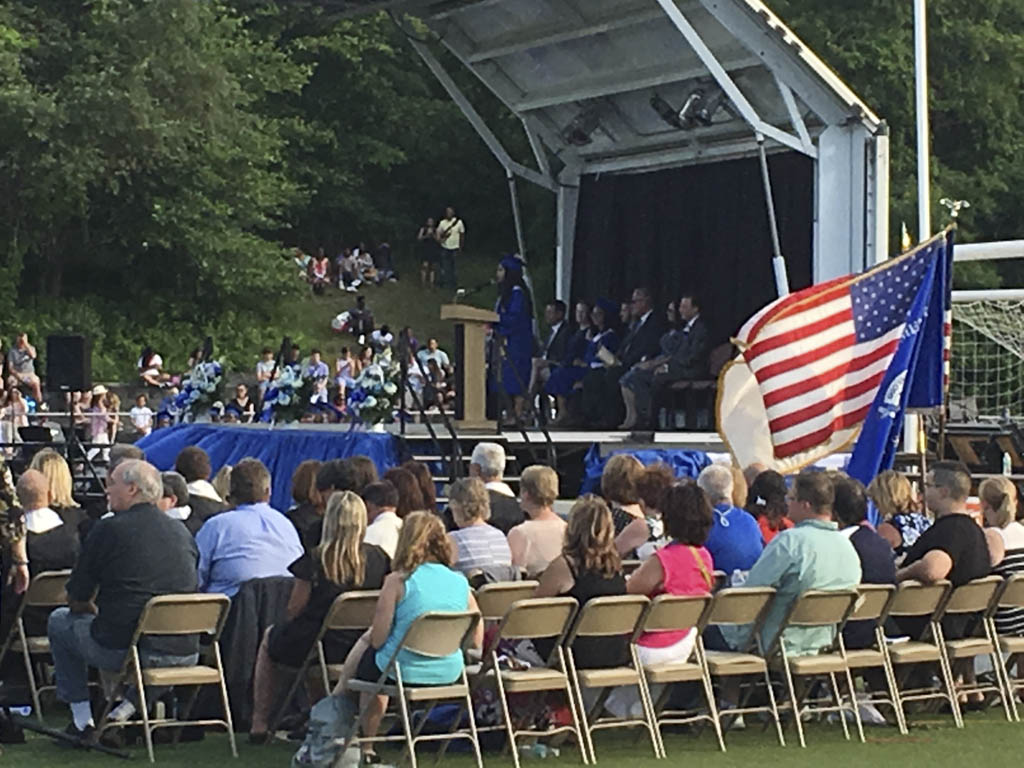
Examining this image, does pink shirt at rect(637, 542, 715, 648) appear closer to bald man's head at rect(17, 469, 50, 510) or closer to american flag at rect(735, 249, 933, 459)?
bald man's head at rect(17, 469, 50, 510)

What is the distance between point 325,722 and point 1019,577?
11.4 feet

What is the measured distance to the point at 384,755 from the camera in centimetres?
800

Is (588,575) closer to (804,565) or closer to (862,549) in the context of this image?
(804,565)

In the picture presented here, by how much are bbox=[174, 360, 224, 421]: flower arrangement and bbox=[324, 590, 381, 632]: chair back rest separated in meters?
→ 9.06

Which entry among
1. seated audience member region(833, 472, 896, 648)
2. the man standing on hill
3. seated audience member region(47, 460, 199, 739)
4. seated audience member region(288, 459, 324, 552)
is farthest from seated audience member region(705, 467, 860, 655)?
the man standing on hill

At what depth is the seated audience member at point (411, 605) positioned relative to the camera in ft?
24.3

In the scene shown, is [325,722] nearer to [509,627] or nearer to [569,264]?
[509,627]

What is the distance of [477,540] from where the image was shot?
8570mm

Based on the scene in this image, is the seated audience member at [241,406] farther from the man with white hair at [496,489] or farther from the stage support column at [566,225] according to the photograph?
the man with white hair at [496,489]

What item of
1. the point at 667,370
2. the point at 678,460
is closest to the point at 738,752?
the point at 678,460

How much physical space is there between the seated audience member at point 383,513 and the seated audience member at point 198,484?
1.05 m

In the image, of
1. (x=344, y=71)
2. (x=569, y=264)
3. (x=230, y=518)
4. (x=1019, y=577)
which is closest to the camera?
(x=230, y=518)

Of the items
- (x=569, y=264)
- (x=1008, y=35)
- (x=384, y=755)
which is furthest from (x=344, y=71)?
(x=384, y=755)

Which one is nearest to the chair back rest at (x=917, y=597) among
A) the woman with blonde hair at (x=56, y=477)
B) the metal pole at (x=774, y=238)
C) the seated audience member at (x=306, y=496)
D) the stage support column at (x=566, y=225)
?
the seated audience member at (x=306, y=496)
